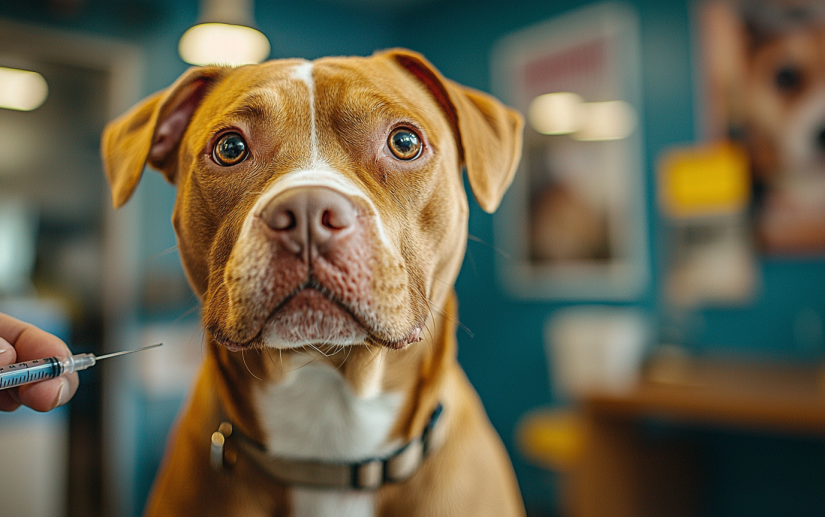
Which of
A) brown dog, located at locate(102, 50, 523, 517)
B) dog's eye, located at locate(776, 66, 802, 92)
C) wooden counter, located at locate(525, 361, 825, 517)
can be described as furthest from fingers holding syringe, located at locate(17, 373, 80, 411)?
dog's eye, located at locate(776, 66, 802, 92)

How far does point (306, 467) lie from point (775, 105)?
2586 mm

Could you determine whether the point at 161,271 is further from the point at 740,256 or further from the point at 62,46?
the point at 740,256

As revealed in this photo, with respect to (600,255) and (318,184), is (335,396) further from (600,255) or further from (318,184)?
(600,255)

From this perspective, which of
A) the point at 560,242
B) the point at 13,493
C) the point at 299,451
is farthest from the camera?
the point at 560,242

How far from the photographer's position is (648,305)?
9.86 feet

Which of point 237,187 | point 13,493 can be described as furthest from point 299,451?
point 13,493

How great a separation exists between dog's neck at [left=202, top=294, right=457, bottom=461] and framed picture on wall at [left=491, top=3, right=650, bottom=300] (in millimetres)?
2591

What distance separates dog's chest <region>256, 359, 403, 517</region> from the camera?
69cm

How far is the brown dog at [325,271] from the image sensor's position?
50 centimetres

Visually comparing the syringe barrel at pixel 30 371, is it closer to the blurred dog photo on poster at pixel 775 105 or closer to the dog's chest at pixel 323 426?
the dog's chest at pixel 323 426

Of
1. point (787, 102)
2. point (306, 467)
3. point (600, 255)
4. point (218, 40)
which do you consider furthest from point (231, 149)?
point (600, 255)

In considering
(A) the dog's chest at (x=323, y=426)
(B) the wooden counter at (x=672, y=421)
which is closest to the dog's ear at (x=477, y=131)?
(A) the dog's chest at (x=323, y=426)

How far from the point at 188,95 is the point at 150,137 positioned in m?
0.09

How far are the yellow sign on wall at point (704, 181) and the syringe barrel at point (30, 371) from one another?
2686 mm
